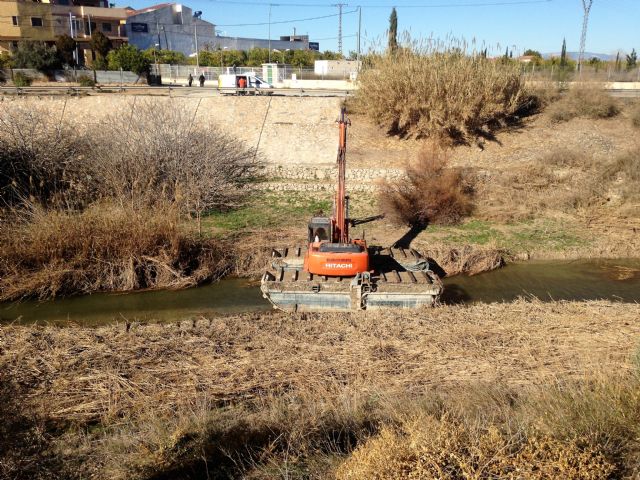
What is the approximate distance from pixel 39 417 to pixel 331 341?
4.71 meters

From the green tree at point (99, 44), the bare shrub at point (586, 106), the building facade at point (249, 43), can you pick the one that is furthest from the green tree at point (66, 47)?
the bare shrub at point (586, 106)

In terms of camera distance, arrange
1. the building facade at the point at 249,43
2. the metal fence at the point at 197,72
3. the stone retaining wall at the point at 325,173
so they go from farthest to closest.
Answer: the building facade at the point at 249,43 → the metal fence at the point at 197,72 → the stone retaining wall at the point at 325,173

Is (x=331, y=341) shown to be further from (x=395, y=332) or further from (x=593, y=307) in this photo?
(x=593, y=307)

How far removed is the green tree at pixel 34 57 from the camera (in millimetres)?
36219

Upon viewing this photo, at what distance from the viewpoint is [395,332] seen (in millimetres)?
9617

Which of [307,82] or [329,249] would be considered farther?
[307,82]

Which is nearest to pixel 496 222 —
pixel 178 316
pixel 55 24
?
pixel 178 316

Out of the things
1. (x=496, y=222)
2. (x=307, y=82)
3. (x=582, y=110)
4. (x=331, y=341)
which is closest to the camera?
(x=331, y=341)

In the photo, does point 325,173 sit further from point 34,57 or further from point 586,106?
point 34,57

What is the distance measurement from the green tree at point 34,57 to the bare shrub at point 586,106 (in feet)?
109

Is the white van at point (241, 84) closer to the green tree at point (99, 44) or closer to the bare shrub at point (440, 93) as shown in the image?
the bare shrub at point (440, 93)

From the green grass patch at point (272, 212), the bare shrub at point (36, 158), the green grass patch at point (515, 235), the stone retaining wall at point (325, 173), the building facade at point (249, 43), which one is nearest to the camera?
the green grass patch at point (515, 235)

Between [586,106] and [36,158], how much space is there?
22.8 metres

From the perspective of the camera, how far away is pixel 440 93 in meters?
21.9
